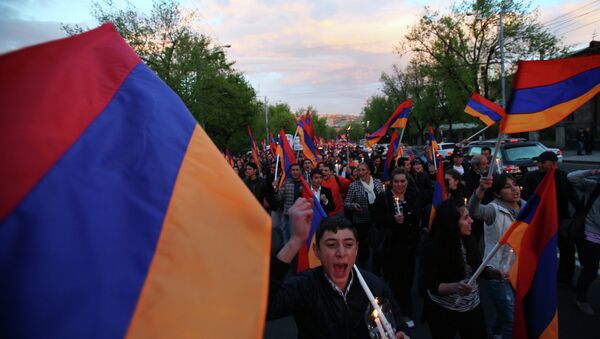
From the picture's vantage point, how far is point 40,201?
1.29m

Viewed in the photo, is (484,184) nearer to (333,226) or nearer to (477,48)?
(333,226)

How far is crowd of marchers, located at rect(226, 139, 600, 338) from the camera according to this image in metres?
2.14

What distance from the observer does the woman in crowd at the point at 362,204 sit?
625cm

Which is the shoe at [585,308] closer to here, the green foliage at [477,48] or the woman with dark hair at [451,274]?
the woman with dark hair at [451,274]

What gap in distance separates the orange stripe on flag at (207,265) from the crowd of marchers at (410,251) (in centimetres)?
29

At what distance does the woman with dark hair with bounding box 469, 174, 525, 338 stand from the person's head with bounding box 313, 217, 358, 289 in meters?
2.15

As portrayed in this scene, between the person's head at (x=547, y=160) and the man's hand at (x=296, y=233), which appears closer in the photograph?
the man's hand at (x=296, y=233)

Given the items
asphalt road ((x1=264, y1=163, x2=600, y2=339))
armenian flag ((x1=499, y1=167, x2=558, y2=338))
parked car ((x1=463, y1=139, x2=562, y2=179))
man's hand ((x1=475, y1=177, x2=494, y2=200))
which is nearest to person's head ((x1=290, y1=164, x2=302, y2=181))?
asphalt road ((x1=264, y1=163, x2=600, y2=339))

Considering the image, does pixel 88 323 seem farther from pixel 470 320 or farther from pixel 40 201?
pixel 470 320

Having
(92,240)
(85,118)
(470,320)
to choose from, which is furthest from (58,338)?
(470,320)

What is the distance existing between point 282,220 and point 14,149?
6.70m

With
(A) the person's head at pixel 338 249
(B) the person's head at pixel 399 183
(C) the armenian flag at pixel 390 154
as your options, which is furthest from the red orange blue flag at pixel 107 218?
(C) the armenian flag at pixel 390 154

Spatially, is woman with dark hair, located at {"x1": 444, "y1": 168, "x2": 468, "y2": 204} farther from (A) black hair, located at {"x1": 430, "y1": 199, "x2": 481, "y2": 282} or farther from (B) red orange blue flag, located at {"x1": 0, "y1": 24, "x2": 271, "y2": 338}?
(B) red orange blue flag, located at {"x1": 0, "y1": 24, "x2": 271, "y2": 338}

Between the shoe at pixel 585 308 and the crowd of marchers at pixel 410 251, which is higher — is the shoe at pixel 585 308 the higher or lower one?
the lower one
